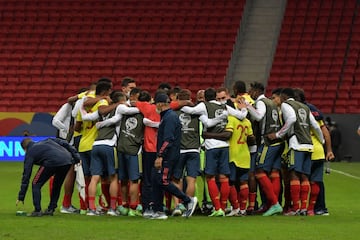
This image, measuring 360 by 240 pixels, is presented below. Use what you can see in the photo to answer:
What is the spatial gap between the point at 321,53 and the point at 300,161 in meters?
22.2

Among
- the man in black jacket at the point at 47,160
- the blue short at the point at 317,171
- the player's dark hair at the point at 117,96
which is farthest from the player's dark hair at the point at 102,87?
the blue short at the point at 317,171

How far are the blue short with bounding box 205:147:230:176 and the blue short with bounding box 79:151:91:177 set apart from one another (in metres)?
1.86

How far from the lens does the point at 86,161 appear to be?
16828mm

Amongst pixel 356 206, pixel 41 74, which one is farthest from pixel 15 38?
pixel 356 206

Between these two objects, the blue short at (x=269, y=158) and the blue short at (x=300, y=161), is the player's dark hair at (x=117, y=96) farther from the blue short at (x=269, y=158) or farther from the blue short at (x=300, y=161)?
the blue short at (x=300, y=161)

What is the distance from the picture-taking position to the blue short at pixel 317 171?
17.0 meters

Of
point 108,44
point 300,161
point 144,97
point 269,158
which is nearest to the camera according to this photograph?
point 144,97

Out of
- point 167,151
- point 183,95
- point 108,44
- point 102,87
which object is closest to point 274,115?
point 183,95

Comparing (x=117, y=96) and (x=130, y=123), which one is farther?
(x=117, y=96)

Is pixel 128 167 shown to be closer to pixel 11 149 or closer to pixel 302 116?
pixel 302 116

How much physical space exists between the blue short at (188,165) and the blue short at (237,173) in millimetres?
572

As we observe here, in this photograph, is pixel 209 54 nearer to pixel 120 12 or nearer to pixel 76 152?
pixel 120 12

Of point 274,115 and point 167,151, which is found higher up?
point 274,115

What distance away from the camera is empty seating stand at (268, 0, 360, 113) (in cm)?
3659
